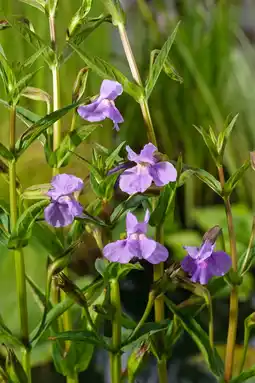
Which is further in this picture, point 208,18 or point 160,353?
point 208,18

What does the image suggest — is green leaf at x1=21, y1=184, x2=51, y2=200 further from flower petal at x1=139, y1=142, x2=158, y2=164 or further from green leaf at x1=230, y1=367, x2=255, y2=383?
green leaf at x1=230, y1=367, x2=255, y2=383

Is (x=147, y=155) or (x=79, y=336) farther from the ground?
(x=147, y=155)

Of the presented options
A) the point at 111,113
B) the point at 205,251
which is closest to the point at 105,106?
the point at 111,113

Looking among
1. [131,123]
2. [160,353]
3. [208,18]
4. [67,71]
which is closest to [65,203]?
[160,353]

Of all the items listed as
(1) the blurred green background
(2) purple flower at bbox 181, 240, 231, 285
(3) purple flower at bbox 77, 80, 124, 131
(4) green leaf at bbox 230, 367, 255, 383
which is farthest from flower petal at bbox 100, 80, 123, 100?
(1) the blurred green background

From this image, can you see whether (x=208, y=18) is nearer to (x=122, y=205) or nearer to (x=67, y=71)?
(x=67, y=71)

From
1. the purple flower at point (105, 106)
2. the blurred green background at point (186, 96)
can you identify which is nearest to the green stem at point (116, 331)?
the purple flower at point (105, 106)

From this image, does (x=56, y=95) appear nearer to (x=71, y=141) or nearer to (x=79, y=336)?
(x=71, y=141)
